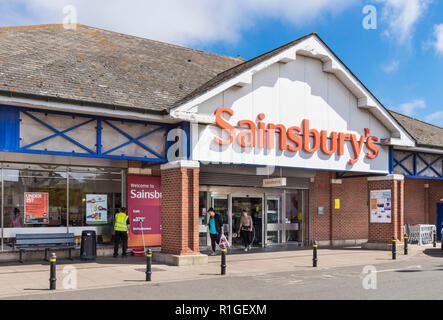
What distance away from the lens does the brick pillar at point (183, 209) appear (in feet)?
47.4

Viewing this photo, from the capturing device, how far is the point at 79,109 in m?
13.1

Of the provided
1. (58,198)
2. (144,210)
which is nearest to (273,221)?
(144,210)

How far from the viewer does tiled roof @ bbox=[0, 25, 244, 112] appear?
44.4 ft

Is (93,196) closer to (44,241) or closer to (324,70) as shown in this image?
(44,241)

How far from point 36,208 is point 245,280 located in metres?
7.76

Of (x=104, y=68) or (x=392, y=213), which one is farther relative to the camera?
(x=392, y=213)

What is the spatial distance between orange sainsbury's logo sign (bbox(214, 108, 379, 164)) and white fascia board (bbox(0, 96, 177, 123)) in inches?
83.6

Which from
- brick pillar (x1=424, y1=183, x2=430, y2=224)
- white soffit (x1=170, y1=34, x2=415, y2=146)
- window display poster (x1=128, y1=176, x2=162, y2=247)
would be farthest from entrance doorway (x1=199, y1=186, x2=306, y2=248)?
brick pillar (x1=424, y1=183, x2=430, y2=224)

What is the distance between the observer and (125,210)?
16531 millimetres

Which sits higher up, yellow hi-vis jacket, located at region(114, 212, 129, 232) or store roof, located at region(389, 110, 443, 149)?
store roof, located at region(389, 110, 443, 149)

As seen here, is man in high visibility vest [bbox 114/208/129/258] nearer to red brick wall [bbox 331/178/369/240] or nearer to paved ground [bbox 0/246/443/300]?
paved ground [bbox 0/246/443/300]

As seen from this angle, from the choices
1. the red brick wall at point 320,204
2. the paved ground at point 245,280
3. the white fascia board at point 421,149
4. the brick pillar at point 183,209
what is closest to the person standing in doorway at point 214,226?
the paved ground at point 245,280
